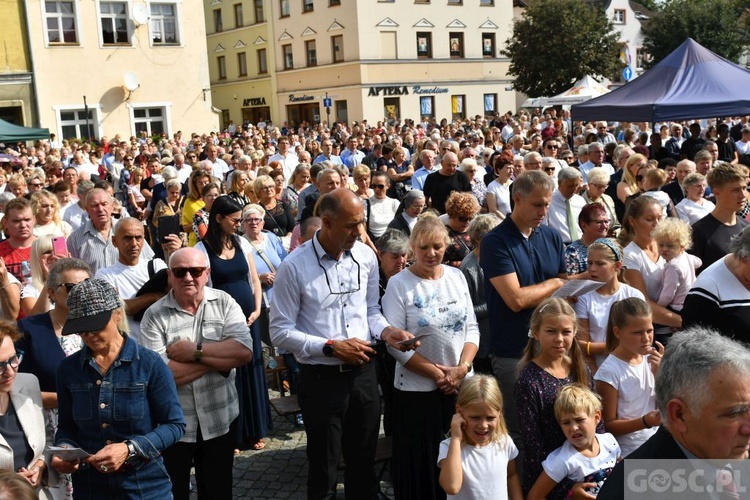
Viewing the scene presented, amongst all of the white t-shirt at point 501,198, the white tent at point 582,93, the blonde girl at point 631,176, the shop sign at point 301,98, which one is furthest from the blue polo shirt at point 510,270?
the shop sign at point 301,98

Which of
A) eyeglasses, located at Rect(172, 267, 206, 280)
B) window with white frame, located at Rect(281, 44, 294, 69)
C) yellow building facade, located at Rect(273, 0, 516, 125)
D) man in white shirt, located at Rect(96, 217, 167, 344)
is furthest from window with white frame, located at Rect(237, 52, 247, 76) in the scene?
eyeglasses, located at Rect(172, 267, 206, 280)

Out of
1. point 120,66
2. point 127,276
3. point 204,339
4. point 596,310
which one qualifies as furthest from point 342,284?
point 120,66

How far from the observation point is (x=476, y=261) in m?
5.29

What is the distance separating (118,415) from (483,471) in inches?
70.3

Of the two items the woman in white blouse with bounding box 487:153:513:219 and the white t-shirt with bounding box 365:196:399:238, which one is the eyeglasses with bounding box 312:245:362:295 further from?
the woman in white blouse with bounding box 487:153:513:219

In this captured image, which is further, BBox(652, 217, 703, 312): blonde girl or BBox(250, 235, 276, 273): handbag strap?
BBox(250, 235, 276, 273): handbag strap

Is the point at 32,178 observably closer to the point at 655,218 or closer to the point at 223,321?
the point at 223,321

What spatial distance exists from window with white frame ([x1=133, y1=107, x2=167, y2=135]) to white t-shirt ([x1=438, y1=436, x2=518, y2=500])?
3105 centimetres

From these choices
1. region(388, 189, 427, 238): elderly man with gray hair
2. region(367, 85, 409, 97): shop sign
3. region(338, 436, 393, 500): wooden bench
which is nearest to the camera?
region(338, 436, 393, 500): wooden bench

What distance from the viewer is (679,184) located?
834 cm

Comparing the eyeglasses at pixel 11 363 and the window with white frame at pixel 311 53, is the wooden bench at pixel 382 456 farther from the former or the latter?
the window with white frame at pixel 311 53

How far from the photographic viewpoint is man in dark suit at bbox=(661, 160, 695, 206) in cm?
814

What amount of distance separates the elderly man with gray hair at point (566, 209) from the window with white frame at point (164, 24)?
28.8 meters

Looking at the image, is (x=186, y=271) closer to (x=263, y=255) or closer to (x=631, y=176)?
(x=263, y=255)
